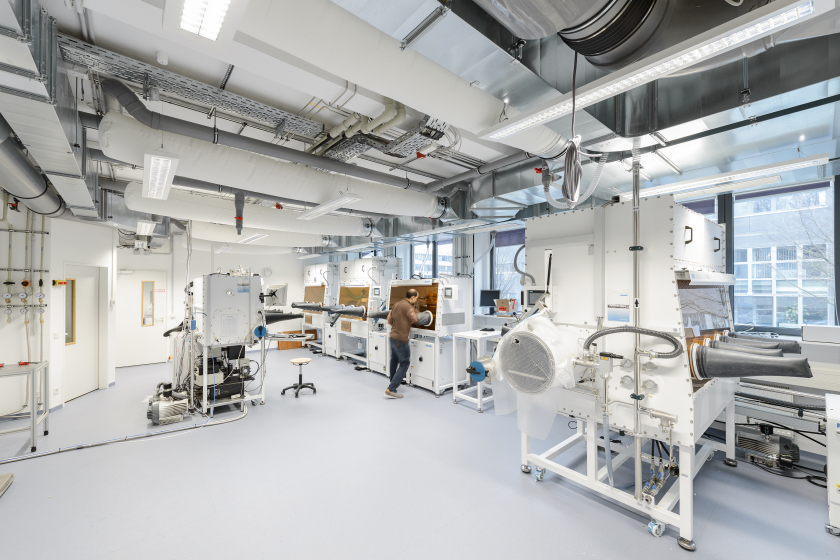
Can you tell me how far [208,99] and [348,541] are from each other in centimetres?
326

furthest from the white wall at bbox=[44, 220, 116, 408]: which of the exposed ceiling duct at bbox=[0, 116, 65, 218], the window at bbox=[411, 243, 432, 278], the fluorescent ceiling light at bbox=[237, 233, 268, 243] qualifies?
the window at bbox=[411, 243, 432, 278]

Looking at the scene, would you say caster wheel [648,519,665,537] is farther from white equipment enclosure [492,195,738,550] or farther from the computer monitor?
the computer monitor

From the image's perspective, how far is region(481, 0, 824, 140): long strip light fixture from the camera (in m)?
1.31

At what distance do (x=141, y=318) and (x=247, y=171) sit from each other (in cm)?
620

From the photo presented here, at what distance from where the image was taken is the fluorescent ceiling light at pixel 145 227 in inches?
213

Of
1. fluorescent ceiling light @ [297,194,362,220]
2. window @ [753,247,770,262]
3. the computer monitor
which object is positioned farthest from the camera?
the computer monitor

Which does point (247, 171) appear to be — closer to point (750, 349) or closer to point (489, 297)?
point (489, 297)

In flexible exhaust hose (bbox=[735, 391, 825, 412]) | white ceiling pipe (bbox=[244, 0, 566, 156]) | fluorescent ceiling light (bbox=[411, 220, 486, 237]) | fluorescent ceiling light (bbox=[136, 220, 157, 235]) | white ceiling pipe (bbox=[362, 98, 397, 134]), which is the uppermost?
white ceiling pipe (bbox=[362, 98, 397, 134])

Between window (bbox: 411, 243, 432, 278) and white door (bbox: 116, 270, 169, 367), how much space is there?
5.58 metres

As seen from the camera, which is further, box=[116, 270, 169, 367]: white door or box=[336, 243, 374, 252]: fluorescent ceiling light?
box=[336, 243, 374, 252]: fluorescent ceiling light

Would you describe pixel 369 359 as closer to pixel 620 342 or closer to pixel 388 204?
pixel 388 204

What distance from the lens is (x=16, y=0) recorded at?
57.1 inches

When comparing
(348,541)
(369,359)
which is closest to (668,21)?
(348,541)

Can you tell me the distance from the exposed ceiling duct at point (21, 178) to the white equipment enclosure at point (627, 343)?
381 cm
